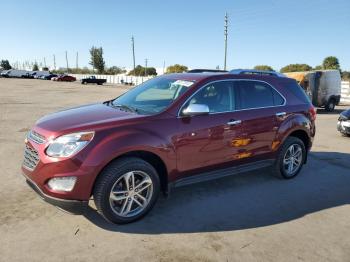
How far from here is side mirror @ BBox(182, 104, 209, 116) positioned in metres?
4.46

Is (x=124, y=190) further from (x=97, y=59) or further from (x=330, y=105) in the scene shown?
(x=97, y=59)

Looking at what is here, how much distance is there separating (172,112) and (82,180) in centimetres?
142

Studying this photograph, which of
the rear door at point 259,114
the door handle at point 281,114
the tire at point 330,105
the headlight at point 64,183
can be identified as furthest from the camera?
the tire at point 330,105

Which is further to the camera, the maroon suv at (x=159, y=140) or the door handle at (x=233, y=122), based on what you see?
the door handle at (x=233, y=122)

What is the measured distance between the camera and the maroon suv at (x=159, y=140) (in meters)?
3.86

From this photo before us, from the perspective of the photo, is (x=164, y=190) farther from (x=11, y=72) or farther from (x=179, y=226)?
(x=11, y=72)

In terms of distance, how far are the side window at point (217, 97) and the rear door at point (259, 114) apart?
0.21 metres

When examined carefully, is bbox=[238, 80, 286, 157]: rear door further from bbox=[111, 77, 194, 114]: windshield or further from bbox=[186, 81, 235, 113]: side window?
bbox=[111, 77, 194, 114]: windshield

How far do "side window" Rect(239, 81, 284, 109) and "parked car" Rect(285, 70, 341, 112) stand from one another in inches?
527

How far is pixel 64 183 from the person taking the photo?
381 centimetres

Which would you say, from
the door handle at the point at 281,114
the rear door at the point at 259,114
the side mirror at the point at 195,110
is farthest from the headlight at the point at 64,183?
the door handle at the point at 281,114

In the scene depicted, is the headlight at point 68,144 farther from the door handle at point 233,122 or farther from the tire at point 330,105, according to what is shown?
the tire at point 330,105

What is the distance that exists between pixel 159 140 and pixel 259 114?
76.6 inches

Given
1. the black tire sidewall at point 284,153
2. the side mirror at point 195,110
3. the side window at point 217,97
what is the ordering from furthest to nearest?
the black tire sidewall at point 284,153 → the side window at point 217,97 → the side mirror at point 195,110
